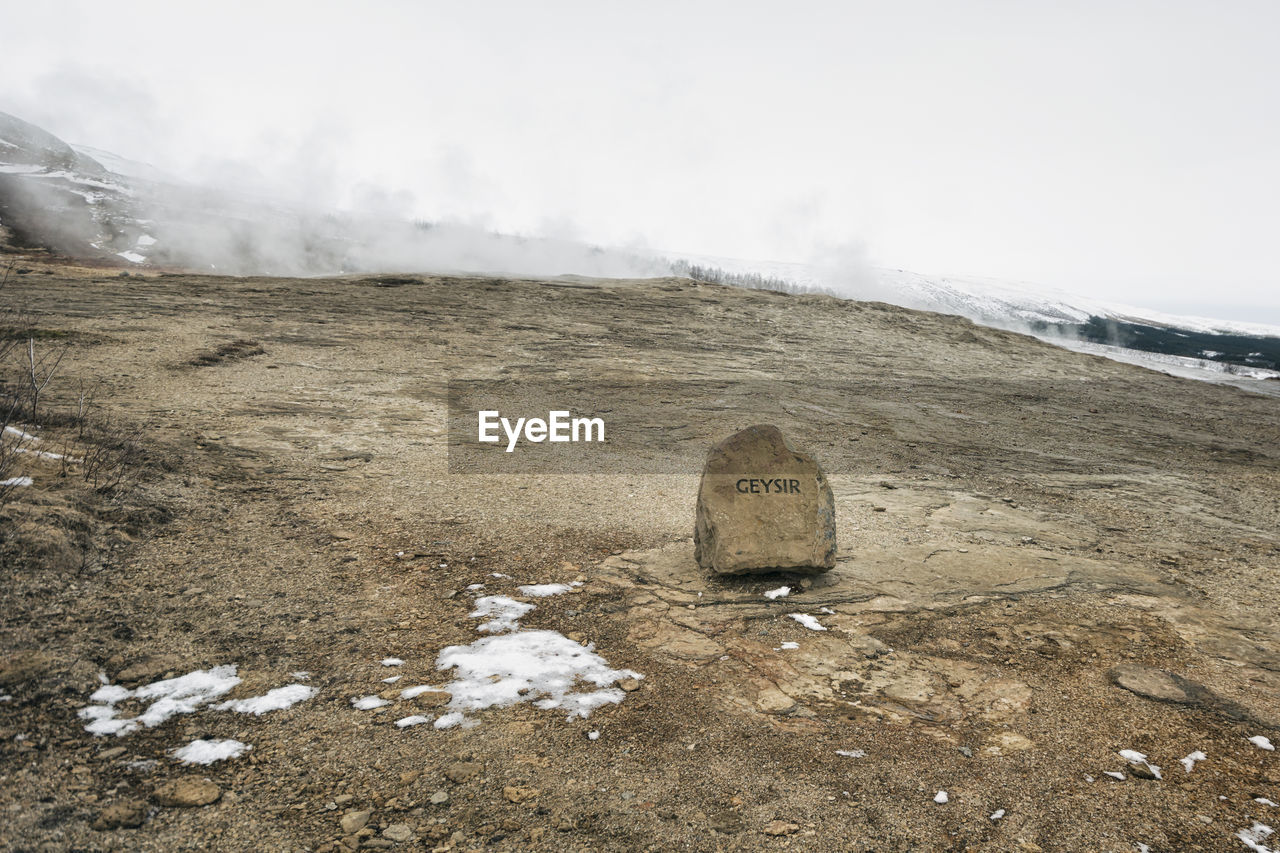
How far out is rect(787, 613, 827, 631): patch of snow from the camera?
438 cm

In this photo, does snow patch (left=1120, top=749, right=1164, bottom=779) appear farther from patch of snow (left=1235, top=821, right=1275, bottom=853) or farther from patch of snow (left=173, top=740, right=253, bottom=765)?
patch of snow (left=173, top=740, right=253, bottom=765)

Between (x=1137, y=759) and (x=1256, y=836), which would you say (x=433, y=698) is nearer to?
(x=1137, y=759)

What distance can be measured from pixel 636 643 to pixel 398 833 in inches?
71.4

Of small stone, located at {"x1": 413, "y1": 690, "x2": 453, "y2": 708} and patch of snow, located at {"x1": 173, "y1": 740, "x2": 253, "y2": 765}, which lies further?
small stone, located at {"x1": 413, "y1": 690, "x2": 453, "y2": 708}

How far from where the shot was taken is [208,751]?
114 inches

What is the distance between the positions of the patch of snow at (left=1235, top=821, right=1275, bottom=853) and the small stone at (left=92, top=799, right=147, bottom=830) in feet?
13.2

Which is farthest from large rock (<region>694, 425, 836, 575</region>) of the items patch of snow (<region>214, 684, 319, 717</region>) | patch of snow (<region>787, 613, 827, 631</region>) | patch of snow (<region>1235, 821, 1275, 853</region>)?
patch of snow (<region>214, 684, 319, 717</region>)

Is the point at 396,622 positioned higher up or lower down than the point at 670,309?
lower down

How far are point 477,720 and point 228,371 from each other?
9.94 m

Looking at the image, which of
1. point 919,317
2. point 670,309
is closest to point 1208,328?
point 919,317

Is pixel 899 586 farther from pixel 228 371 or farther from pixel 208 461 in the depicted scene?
pixel 228 371

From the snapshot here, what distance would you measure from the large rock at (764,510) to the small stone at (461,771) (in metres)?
2.39

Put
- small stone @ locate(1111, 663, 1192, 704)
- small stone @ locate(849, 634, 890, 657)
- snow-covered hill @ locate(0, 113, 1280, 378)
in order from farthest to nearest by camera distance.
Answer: snow-covered hill @ locate(0, 113, 1280, 378)
small stone @ locate(849, 634, 890, 657)
small stone @ locate(1111, 663, 1192, 704)

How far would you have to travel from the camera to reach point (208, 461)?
673 cm
